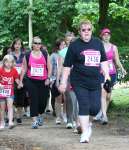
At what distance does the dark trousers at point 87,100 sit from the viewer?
31.7 ft

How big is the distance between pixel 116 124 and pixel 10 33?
52.1 ft

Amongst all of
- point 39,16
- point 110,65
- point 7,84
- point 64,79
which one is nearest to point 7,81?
point 7,84

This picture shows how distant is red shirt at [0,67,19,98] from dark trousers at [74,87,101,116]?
106 inches

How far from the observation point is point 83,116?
31.7 ft

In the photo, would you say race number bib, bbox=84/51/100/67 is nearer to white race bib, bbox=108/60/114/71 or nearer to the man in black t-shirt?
the man in black t-shirt

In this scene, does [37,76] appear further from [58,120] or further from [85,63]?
[85,63]

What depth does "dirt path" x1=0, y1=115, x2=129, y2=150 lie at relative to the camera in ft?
30.4

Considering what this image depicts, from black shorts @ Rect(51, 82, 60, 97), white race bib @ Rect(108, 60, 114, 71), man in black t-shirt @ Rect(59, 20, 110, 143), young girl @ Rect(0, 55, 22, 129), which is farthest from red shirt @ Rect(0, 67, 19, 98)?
man in black t-shirt @ Rect(59, 20, 110, 143)

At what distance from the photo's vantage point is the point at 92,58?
9.69 m

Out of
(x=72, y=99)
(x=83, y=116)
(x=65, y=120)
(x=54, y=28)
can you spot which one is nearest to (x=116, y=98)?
(x=54, y=28)

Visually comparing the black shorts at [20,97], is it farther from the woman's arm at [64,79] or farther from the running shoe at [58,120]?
the woman's arm at [64,79]

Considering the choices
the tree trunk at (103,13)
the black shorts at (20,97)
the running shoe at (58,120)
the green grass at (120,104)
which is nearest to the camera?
the running shoe at (58,120)

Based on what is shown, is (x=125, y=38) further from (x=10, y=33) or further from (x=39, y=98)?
(x=10, y=33)

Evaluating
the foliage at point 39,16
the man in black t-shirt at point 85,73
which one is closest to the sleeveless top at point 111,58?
the man in black t-shirt at point 85,73
